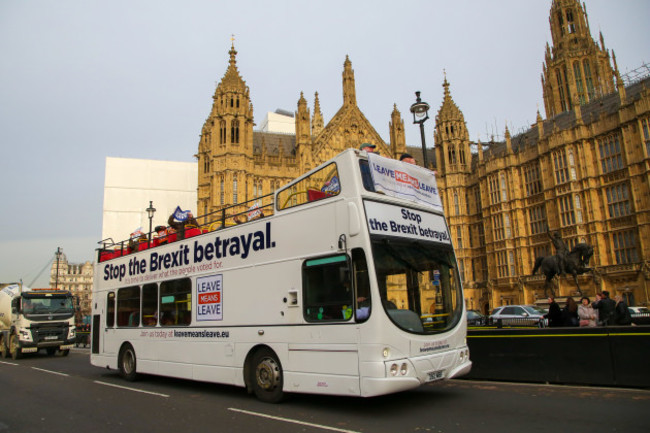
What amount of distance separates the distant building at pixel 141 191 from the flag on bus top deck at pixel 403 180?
53.7 m

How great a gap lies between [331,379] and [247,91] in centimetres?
4211

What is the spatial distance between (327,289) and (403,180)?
2422mm

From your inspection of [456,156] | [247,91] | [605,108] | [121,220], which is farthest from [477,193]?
[121,220]

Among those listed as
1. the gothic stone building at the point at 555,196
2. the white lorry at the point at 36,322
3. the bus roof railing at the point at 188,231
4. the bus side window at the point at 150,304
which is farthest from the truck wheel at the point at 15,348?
the gothic stone building at the point at 555,196

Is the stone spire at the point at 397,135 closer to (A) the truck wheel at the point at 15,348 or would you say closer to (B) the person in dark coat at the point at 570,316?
(A) the truck wheel at the point at 15,348

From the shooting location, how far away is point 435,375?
679cm

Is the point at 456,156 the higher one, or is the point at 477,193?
the point at 456,156

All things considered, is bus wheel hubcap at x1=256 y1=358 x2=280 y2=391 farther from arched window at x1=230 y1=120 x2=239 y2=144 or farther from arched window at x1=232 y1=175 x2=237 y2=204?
arched window at x1=230 y1=120 x2=239 y2=144

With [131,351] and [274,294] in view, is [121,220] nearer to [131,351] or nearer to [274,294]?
[131,351]

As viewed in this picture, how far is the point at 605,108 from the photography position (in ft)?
126

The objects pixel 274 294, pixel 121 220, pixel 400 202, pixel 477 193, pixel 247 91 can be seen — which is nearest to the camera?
pixel 400 202

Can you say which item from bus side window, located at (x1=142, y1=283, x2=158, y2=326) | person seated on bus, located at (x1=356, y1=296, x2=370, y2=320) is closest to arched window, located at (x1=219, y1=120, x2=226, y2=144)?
bus side window, located at (x1=142, y1=283, x2=158, y2=326)

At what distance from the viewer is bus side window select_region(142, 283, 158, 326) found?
11023mm

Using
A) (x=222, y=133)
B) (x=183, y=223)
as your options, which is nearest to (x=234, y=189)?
(x=222, y=133)
